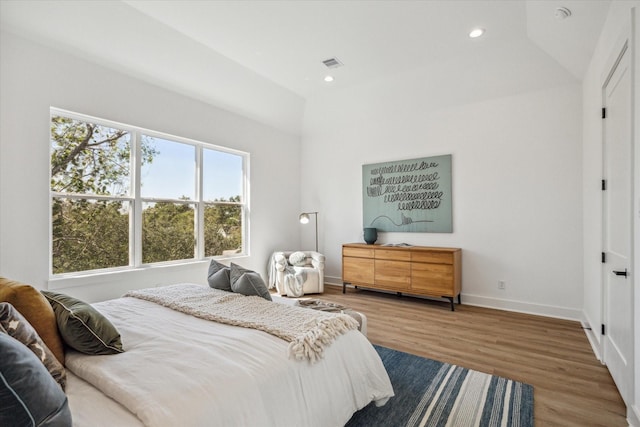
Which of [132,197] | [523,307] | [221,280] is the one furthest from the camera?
[523,307]

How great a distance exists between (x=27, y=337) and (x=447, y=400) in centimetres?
230

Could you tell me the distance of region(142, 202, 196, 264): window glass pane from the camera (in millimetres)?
3926

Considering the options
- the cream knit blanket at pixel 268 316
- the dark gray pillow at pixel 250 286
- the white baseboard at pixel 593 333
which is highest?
the dark gray pillow at pixel 250 286

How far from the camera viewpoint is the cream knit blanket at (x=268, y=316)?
62.9 inches

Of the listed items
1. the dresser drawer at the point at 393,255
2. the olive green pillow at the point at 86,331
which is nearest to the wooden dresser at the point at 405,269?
the dresser drawer at the point at 393,255

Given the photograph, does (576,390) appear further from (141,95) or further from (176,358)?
(141,95)

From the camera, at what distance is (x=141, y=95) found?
3.74 m

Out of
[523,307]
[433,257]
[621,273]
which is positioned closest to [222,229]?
[433,257]

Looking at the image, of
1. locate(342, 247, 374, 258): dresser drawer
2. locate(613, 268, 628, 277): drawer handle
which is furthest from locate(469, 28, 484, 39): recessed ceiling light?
locate(342, 247, 374, 258): dresser drawer

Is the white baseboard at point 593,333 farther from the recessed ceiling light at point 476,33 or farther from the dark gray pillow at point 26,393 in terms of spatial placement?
the dark gray pillow at point 26,393

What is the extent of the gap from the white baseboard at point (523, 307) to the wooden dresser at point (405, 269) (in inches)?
8.9

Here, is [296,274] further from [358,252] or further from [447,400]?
[447,400]

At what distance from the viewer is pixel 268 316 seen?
1.92m

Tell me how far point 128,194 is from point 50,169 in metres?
0.79
